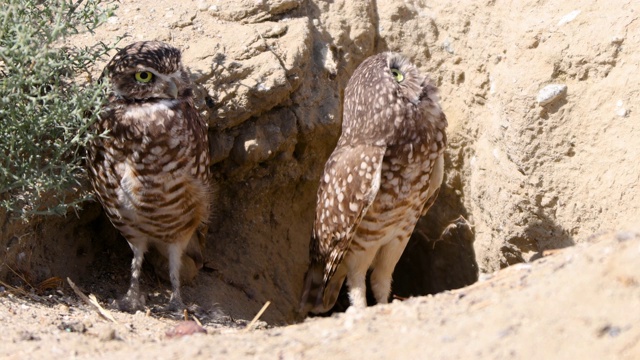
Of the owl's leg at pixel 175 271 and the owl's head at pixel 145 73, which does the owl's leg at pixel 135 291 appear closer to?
the owl's leg at pixel 175 271

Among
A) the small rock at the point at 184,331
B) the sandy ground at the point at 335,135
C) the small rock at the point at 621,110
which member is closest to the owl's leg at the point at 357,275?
the sandy ground at the point at 335,135

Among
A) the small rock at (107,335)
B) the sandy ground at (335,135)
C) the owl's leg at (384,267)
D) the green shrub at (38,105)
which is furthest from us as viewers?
the owl's leg at (384,267)

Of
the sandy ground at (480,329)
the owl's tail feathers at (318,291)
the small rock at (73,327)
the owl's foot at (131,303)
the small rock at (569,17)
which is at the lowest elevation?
the owl's tail feathers at (318,291)

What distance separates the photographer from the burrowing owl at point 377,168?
466 centimetres

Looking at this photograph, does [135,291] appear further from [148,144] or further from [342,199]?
[342,199]

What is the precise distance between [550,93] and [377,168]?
120 cm

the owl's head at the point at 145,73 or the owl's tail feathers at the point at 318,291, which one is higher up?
the owl's head at the point at 145,73

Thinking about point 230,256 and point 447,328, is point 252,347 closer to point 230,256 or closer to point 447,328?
point 447,328

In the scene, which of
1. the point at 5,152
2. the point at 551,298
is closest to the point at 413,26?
the point at 5,152

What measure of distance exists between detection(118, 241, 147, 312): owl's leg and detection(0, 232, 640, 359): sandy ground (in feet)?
3.37

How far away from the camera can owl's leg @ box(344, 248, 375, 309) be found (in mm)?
4973

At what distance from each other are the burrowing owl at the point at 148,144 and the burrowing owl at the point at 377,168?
2.54 ft

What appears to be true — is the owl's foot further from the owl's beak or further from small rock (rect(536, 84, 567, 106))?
small rock (rect(536, 84, 567, 106))


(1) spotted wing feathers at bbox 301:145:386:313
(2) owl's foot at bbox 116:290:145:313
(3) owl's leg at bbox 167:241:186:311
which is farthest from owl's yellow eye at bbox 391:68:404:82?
(2) owl's foot at bbox 116:290:145:313
